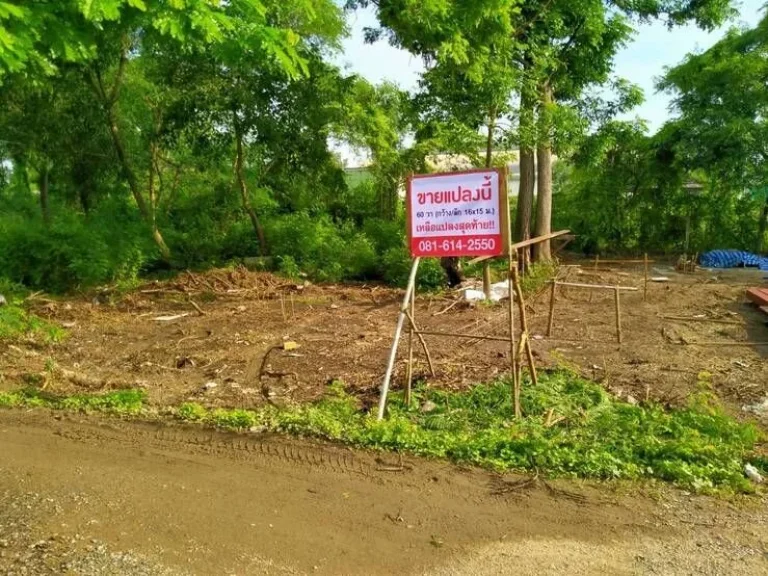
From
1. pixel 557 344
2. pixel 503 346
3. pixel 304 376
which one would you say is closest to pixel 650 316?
pixel 557 344

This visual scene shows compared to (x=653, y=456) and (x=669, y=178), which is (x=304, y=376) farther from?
(x=669, y=178)

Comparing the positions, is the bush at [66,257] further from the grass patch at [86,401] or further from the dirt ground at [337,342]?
the grass patch at [86,401]

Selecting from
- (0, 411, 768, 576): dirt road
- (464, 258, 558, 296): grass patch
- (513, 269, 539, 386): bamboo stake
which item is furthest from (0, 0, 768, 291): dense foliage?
A: (0, 411, 768, 576): dirt road

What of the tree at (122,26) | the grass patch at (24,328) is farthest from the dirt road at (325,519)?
the grass patch at (24,328)

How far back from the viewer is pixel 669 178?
2055 cm

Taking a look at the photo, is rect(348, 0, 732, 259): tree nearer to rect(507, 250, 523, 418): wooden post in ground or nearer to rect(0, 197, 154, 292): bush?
rect(507, 250, 523, 418): wooden post in ground

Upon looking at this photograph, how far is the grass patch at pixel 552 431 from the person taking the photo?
4.58 metres

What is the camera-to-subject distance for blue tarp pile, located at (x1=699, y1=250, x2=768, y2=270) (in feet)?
60.3

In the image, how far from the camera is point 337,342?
341 inches

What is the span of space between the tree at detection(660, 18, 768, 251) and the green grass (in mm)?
14343

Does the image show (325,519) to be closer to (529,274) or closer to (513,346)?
(513,346)

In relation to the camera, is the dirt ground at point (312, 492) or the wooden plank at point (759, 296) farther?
the wooden plank at point (759, 296)

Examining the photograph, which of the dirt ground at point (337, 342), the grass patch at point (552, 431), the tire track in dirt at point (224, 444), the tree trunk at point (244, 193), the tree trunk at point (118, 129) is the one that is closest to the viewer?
the grass patch at point (552, 431)

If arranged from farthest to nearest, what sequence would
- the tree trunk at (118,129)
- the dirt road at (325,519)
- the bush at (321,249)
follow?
1. the bush at (321,249)
2. the tree trunk at (118,129)
3. the dirt road at (325,519)
